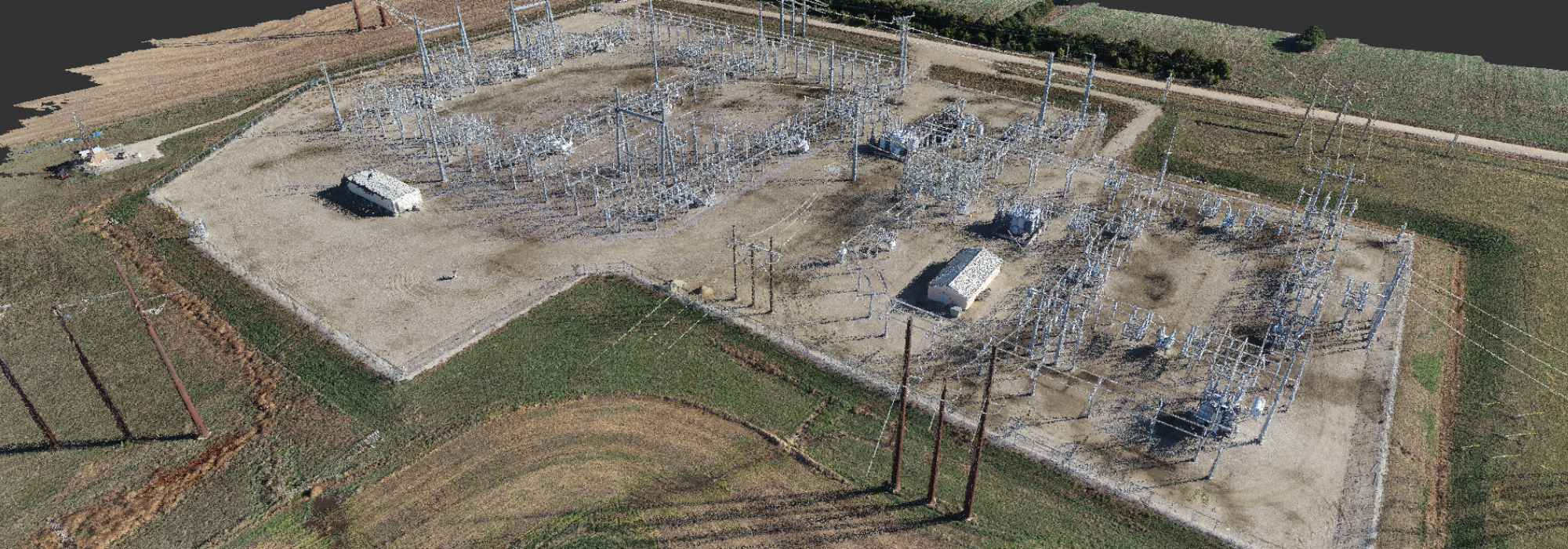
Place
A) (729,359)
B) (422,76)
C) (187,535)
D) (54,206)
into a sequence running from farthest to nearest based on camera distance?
1. (422,76)
2. (54,206)
3. (729,359)
4. (187,535)

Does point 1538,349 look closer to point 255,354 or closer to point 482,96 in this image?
point 255,354

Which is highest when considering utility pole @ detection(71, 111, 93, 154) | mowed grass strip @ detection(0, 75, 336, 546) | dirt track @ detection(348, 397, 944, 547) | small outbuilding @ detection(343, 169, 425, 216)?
utility pole @ detection(71, 111, 93, 154)

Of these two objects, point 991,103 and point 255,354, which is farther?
point 991,103

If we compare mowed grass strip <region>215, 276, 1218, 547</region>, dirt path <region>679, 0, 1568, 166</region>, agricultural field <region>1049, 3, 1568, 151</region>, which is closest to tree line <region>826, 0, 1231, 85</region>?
dirt path <region>679, 0, 1568, 166</region>

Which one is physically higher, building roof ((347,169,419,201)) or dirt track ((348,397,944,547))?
building roof ((347,169,419,201))

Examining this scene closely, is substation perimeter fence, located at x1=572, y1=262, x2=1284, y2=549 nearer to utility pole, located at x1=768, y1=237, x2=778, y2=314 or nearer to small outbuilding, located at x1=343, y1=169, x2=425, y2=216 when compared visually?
utility pole, located at x1=768, y1=237, x2=778, y2=314

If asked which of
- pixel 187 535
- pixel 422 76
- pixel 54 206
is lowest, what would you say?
pixel 187 535

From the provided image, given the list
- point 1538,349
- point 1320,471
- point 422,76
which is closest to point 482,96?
point 422,76

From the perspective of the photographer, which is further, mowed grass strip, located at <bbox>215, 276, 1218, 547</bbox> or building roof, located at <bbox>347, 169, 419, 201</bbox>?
building roof, located at <bbox>347, 169, 419, 201</bbox>
